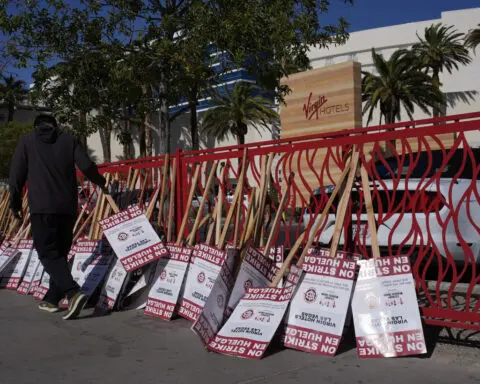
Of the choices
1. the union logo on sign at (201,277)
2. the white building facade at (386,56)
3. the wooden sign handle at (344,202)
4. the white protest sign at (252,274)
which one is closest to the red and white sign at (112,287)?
the union logo on sign at (201,277)

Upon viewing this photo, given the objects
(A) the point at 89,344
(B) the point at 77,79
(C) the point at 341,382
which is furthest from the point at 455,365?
(B) the point at 77,79

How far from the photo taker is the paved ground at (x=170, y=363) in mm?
3340

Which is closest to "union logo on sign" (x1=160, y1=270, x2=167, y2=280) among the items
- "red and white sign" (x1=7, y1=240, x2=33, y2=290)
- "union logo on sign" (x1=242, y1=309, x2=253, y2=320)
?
"union logo on sign" (x1=242, y1=309, x2=253, y2=320)

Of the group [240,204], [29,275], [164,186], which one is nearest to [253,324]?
[240,204]

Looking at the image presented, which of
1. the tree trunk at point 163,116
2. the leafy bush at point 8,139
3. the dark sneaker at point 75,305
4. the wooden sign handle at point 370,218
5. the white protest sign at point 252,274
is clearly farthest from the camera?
the leafy bush at point 8,139

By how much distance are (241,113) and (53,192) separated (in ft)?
104

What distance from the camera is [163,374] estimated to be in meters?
3.45

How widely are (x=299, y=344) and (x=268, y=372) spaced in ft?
1.49

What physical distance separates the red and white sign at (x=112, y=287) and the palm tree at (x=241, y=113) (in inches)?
1189

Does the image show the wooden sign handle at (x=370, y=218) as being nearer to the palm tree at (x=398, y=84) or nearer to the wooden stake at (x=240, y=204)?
the wooden stake at (x=240, y=204)

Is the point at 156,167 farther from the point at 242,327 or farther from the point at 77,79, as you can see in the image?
the point at 77,79

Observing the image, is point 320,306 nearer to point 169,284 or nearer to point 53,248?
point 169,284

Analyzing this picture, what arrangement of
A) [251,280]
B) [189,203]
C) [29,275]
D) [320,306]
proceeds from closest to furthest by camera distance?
1. [320,306]
2. [251,280]
3. [189,203]
4. [29,275]

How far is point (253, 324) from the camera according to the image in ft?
12.9
